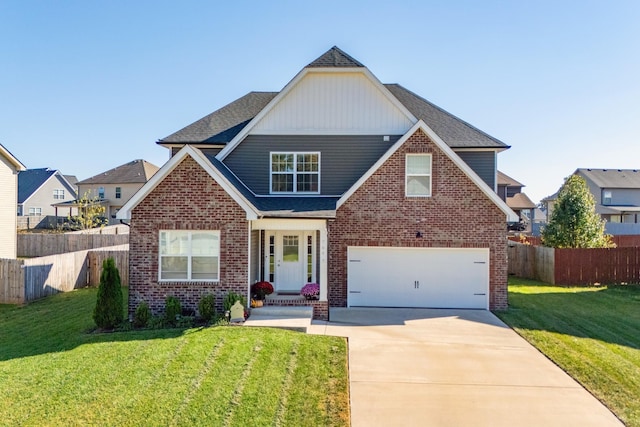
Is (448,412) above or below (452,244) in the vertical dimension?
below

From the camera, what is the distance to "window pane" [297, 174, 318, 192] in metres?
14.5

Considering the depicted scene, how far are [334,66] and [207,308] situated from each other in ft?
30.9

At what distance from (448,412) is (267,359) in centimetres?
357

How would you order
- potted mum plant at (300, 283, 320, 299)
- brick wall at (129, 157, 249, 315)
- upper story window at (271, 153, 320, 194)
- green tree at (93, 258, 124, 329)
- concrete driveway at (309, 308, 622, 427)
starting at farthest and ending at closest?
upper story window at (271, 153, 320, 194) < potted mum plant at (300, 283, 320, 299) < brick wall at (129, 157, 249, 315) < green tree at (93, 258, 124, 329) < concrete driveway at (309, 308, 622, 427)

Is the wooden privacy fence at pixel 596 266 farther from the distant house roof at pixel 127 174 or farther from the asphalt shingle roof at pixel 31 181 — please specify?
the asphalt shingle roof at pixel 31 181

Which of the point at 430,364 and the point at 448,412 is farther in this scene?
the point at 430,364

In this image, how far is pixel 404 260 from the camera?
13297 millimetres

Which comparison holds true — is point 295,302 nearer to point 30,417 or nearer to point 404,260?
point 404,260

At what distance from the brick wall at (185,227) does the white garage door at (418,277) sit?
4.02 metres

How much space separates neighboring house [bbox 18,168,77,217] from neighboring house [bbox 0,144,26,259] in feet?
102

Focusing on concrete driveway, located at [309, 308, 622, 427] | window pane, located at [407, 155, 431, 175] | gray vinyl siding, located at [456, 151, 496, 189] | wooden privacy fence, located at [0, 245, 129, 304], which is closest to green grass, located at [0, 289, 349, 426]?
concrete driveway, located at [309, 308, 622, 427]

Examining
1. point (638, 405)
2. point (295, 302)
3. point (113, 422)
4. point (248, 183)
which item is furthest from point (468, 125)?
point (113, 422)

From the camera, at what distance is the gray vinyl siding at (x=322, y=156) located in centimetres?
1434

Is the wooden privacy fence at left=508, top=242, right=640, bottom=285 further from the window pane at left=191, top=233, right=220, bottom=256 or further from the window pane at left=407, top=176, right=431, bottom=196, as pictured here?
the window pane at left=191, top=233, right=220, bottom=256
